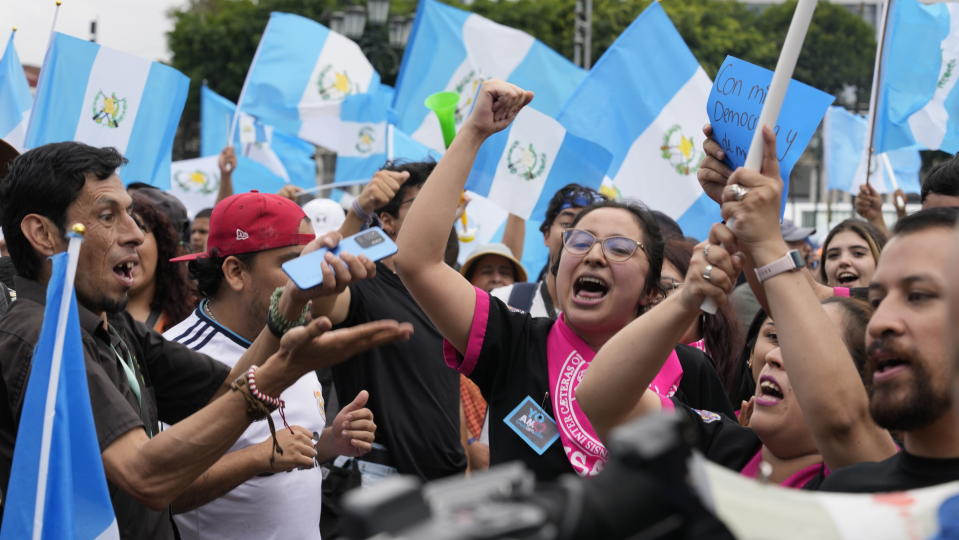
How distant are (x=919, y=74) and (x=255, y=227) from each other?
525 centimetres

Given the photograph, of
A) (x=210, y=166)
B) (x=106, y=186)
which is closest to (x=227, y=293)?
(x=106, y=186)

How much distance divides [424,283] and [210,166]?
941 centimetres

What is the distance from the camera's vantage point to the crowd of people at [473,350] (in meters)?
2.26

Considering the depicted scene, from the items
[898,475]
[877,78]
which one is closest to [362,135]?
[877,78]

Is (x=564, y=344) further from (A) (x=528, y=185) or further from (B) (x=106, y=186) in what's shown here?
(A) (x=528, y=185)

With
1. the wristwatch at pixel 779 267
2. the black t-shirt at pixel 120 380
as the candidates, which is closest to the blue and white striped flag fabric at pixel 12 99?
the black t-shirt at pixel 120 380

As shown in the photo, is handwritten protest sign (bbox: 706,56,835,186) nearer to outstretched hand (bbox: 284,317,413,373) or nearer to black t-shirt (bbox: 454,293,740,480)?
black t-shirt (bbox: 454,293,740,480)

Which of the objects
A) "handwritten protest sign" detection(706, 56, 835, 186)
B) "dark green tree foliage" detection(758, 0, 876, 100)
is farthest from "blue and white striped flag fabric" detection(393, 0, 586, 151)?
"dark green tree foliage" detection(758, 0, 876, 100)

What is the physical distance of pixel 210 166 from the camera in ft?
39.5

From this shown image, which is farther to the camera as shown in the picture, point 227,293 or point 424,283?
point 227,293

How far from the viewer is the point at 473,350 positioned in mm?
3156

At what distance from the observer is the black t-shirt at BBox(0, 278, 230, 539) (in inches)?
112

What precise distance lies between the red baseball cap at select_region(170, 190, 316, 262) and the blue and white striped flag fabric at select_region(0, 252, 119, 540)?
4.08 ft

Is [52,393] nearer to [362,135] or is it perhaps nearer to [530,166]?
[530,166]
